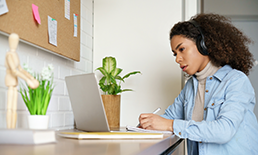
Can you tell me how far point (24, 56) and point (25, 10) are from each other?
0.70 ft

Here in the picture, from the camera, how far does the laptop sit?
3.52ft

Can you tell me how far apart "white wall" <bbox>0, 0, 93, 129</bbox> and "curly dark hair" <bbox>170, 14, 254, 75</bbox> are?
703 millimetres

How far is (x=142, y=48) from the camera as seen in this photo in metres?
2.16

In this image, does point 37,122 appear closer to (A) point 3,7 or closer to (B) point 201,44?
(A) point 3,7

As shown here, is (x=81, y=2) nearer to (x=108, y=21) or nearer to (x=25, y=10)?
(x=108, y=21)

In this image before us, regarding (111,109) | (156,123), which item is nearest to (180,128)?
(156,123)

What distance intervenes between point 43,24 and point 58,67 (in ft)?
1.08

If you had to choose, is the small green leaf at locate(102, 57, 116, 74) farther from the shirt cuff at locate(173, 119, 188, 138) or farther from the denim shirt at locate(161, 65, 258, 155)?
the shirt cuff at locate(173, 119, 188, 138)

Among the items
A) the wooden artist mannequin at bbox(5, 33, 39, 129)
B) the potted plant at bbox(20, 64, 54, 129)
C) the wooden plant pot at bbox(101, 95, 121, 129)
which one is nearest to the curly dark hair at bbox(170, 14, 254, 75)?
the wooden plant pot at bbox(101, 95, 121, 129)

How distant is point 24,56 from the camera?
132 cm

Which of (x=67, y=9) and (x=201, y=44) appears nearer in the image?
(x=201, y=44)

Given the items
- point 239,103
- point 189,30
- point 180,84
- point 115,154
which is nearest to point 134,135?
point 115,154

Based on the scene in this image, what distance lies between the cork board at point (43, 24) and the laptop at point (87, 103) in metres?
0.30

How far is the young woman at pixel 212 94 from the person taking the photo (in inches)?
49.4
